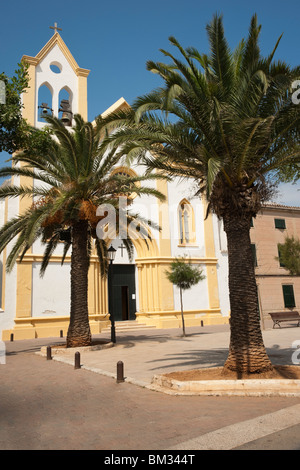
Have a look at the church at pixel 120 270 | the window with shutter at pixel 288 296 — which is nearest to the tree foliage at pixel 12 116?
the church at pixel 120 270

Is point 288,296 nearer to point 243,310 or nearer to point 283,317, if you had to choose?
point 283,317

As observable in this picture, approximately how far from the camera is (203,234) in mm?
26531

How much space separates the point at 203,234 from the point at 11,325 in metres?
13.7

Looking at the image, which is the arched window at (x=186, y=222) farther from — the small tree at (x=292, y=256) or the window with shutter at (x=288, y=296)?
the window with shutter at (x=288, y=296)

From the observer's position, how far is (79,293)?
13734 mm

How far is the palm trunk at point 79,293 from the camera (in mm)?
13500

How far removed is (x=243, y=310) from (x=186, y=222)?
1910 centimetres

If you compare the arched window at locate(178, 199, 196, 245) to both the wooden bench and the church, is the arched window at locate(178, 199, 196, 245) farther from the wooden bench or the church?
the wooden bench

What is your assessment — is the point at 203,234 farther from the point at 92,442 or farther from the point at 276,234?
the point at 92,442

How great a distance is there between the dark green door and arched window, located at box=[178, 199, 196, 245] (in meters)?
4.12

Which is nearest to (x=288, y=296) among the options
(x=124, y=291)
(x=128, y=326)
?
(x=124, y=291)

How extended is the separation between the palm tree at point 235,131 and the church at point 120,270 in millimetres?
12618

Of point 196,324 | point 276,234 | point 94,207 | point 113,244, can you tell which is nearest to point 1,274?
point 113,244

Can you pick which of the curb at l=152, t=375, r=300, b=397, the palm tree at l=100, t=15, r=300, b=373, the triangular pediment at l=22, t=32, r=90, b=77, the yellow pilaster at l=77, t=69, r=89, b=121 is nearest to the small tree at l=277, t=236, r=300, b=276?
the yellow pilaster at l=77, t=69, r=89, b=121
